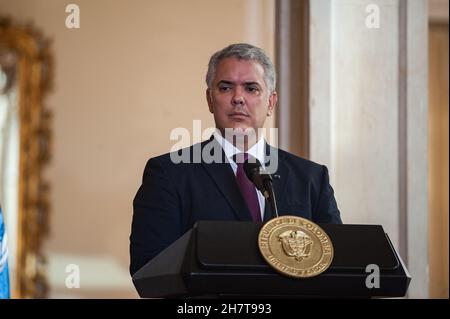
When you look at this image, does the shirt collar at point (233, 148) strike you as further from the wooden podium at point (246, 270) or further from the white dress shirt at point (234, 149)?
the wooden podium at point (246, 270)

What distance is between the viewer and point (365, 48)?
4.93 meters

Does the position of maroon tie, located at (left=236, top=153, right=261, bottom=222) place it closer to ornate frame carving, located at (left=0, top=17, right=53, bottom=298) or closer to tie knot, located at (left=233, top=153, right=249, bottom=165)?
tie knot, located at (left=233, top=153, right=249, bottom=165)

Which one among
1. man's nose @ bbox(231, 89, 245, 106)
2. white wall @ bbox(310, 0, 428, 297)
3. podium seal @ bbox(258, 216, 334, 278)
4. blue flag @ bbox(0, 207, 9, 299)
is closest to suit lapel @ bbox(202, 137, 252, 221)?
man's nose @ bbox(231, 89, 245, 106)

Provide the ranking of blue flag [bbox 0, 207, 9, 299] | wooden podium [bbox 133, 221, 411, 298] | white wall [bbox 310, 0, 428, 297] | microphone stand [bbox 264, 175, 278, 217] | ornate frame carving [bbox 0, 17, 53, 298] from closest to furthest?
wooden podium [bbox 133, 221, 411, 298], microphone stand [bbox 264, 175, 278, 217], blue flag [bbox 0, 207, 9, 299], white wall [bbox 310, 0, 428, 297], ornate frame carving [bbox 0, 17, 53, 298]

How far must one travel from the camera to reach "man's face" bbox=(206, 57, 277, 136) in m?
2.66

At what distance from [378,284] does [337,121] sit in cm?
294

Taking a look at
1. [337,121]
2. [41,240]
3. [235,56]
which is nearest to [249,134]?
[235,56]

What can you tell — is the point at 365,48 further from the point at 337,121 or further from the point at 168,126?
the point at 168,126

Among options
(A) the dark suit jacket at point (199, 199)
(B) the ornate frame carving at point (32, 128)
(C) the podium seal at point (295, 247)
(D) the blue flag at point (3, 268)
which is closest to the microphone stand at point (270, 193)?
(C) the podium seal at point (295, 247)

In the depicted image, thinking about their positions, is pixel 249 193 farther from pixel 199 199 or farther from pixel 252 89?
pixel 252 89

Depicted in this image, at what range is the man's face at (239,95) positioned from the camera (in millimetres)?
2658

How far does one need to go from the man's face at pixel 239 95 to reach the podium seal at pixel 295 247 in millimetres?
635

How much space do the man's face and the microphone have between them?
0.31 meters

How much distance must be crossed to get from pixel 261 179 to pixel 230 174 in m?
0.39
